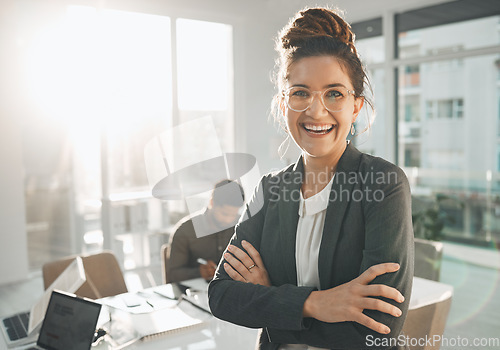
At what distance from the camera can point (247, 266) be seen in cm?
133

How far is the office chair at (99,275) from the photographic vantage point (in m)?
2.76

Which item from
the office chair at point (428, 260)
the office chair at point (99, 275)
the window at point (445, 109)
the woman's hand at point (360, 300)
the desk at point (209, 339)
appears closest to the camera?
the woman's hand at point (360, 300)

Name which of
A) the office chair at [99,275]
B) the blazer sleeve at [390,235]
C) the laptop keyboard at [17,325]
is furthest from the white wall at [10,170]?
the blazer sleeve at [390,235]

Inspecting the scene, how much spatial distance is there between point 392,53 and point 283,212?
495 centimetres

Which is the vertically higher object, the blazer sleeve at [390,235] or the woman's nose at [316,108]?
the woman's nose at [316,108]

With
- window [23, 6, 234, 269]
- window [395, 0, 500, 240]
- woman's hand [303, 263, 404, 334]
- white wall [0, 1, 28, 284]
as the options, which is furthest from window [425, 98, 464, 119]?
white wall [0, 1, 28, 284]

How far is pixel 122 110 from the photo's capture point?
584 centimetres

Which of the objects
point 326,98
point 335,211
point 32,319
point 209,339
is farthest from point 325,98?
point 32,319

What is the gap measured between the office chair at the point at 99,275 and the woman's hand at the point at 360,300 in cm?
200

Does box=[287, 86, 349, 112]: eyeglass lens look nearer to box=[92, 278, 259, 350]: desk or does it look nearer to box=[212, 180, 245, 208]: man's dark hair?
box=[92, 278, 259, 350]: desk

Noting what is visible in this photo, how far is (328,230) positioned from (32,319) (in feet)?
5.23

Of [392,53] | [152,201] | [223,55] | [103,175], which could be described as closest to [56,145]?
[103,175]

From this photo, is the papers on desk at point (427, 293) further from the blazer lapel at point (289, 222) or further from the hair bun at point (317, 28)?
the hair bun at point (317, 28)

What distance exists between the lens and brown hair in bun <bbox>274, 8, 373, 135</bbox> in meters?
1.20
